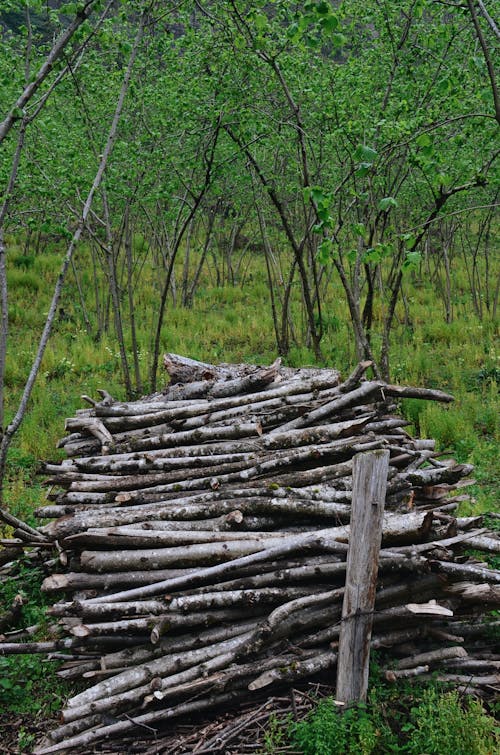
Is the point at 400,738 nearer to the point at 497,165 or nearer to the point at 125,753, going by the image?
the point at 125,753

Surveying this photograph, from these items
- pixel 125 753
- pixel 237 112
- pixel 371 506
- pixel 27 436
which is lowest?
pixel 125 753

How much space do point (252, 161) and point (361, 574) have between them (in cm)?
702

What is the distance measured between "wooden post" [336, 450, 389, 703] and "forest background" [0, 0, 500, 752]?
1.37m

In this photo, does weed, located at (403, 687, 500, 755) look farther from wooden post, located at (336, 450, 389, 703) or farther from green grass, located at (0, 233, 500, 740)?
wooden post, located at (336, 450, 389, 703)

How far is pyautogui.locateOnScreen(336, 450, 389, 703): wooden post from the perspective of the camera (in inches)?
146

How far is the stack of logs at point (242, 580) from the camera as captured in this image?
3863 millimetres

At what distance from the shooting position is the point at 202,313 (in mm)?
16391

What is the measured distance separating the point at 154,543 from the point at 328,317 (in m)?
10.9

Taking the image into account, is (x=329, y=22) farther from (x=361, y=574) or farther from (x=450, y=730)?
(x=450, y=730)

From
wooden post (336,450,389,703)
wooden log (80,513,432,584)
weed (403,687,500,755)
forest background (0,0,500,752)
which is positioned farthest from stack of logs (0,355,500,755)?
forest background (0,0,500,752)

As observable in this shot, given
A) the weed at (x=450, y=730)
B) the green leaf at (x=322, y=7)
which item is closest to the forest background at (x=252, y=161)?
the green leaf at (x=322, y=7)

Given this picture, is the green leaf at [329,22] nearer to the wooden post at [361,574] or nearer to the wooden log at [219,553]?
the wooden post at [361,574]

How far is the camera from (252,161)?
30.5 feet

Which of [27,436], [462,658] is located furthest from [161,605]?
[27,436]
